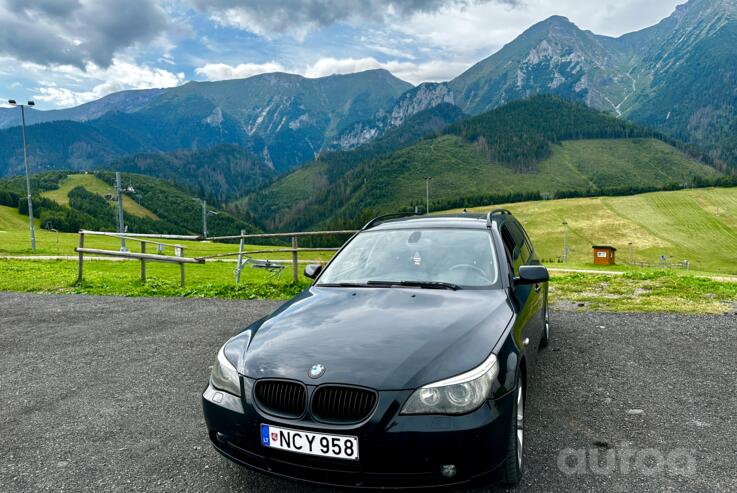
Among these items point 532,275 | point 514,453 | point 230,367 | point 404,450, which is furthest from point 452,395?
point 532,275

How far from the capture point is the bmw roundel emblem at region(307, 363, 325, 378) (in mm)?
2955

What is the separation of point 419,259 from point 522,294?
1007mm

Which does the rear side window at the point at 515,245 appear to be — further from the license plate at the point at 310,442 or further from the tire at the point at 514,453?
the license plate at the point at 310,442

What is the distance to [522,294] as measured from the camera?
15.0ft

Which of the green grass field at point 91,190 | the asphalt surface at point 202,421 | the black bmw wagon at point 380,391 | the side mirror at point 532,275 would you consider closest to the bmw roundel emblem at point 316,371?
the black bmw wagon at point 380,391

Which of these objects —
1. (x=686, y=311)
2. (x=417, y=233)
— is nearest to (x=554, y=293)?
(x=686, y=311)

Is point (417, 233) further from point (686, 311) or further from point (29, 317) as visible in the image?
point (29, 317)

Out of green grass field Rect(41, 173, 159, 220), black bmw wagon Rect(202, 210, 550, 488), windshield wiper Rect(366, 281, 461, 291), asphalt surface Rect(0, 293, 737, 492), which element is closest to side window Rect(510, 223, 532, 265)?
asphalt surface Rect(0, 293, 737, 492)

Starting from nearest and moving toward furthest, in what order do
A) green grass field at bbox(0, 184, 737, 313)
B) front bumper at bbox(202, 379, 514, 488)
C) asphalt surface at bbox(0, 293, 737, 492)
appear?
front bumper at bbox(202, 379, 514, 488), asphalt surface at bbox(0, 293, 737, 492), green grass field at bbox(0, 184, 737, 313)

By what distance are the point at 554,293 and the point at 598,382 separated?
6078 mm

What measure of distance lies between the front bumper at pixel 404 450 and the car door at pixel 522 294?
112cm

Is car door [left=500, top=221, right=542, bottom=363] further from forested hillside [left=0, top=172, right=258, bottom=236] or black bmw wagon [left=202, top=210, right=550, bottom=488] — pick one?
forested hillside [left=0, top=172, right=258, bottom=236]

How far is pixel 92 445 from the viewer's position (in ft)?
13.4

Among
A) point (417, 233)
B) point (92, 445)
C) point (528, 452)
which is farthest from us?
point (417, 233)
